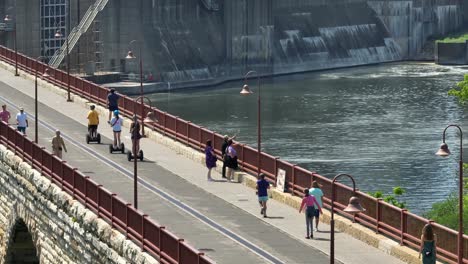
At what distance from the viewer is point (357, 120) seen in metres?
109

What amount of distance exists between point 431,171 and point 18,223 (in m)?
39.5

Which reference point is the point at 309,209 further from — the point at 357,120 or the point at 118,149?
the point at 357,120

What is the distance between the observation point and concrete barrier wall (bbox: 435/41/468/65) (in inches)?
6265

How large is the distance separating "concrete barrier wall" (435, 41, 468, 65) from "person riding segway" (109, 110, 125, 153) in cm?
10633

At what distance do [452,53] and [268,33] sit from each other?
2419 centimetres

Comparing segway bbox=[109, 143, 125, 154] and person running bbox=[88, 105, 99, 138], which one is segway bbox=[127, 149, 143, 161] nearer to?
segway bbox=[109, 143, 125, 154]

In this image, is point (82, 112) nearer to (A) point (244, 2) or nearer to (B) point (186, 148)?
(B) point (186, 148)

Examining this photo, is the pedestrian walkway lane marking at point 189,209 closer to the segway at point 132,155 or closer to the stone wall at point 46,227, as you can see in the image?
the segway at point 132,155

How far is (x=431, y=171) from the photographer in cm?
8456

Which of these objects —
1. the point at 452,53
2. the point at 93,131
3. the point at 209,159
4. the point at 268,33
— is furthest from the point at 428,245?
the point at 452,53

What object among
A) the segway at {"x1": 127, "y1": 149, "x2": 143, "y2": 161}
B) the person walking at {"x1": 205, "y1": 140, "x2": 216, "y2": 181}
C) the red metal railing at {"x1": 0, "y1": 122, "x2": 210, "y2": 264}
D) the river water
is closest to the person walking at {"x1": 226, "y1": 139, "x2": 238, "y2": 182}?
the person walking at {"x1": 205, "y1": 140, "x2": 216, "y2": 181}

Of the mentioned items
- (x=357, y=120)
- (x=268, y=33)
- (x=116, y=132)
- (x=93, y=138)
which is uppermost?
(x=268, y=33)

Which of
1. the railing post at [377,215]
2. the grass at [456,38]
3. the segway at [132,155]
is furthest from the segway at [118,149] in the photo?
the grass at [456,38]

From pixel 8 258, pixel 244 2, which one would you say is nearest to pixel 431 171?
pixel 8 258
